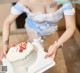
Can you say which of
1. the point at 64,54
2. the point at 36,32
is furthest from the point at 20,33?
the point at 36,32

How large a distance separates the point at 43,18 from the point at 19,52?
21cm

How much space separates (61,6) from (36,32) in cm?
18

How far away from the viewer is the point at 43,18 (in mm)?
Answer: 959

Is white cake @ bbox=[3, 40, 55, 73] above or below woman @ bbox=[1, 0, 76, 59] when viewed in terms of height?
below

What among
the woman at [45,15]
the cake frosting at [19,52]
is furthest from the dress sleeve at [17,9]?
the cake frosting at [19,52]

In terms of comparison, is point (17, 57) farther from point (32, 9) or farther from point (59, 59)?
point (59, 59)

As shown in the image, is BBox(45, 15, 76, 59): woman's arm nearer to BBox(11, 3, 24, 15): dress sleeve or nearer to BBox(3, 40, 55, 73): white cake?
BBox(3, 40, 55, 73): white cake

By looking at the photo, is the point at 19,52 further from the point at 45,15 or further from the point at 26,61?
the point at 45,15

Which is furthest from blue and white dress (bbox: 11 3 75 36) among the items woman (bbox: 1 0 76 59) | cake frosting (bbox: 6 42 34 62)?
cake frosting (bbox: 6 42 34 62)

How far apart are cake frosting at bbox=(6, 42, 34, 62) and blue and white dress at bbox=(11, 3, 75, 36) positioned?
16cm

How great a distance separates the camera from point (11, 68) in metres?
0.83

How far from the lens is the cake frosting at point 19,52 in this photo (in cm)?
83

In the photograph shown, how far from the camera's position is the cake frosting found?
83 centimetres

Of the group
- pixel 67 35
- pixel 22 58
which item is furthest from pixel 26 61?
pixel 67 35
